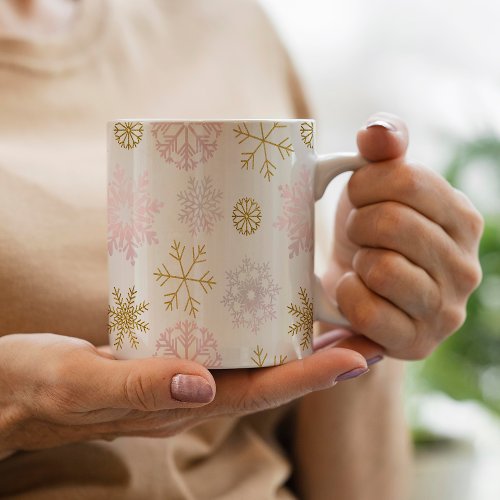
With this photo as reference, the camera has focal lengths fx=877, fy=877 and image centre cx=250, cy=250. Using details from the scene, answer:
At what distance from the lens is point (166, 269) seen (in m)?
0.63

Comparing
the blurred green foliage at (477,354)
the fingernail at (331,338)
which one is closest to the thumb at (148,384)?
the fingernail at (331,338)

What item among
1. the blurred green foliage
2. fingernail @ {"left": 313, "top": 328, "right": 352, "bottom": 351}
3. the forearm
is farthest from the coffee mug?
the blurred green foliage

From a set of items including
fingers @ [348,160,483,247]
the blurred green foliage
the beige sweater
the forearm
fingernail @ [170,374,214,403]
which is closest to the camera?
fingernail @ [170,374,214,403]

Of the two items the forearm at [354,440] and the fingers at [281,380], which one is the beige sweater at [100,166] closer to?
the forearm at [354,440]

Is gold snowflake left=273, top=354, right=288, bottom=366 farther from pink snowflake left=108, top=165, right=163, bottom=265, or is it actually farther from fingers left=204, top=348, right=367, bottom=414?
pink snowflake left=108, top=165, right=163, bottom=265

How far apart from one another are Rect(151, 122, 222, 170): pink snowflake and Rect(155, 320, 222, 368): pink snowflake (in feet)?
0.38

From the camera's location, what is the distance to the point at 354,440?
102cm

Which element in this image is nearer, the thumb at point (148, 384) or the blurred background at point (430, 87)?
the thumb at point (148, 384)

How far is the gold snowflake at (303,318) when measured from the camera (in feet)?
2.21

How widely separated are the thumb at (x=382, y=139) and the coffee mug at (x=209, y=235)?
0.05 m

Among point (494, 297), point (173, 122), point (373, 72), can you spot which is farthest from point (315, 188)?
point (373, 72)

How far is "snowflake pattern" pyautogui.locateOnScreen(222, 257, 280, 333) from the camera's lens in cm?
63

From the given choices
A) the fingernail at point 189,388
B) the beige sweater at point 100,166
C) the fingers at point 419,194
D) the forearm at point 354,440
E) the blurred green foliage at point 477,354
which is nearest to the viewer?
the fingernail at point 189,388

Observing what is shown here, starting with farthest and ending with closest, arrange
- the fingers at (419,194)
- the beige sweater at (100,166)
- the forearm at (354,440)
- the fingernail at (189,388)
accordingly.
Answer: the forearm at (354,440) → the beige sweater at (100,166) → the fingers at (419,194) → the fingernail at (189,388)
